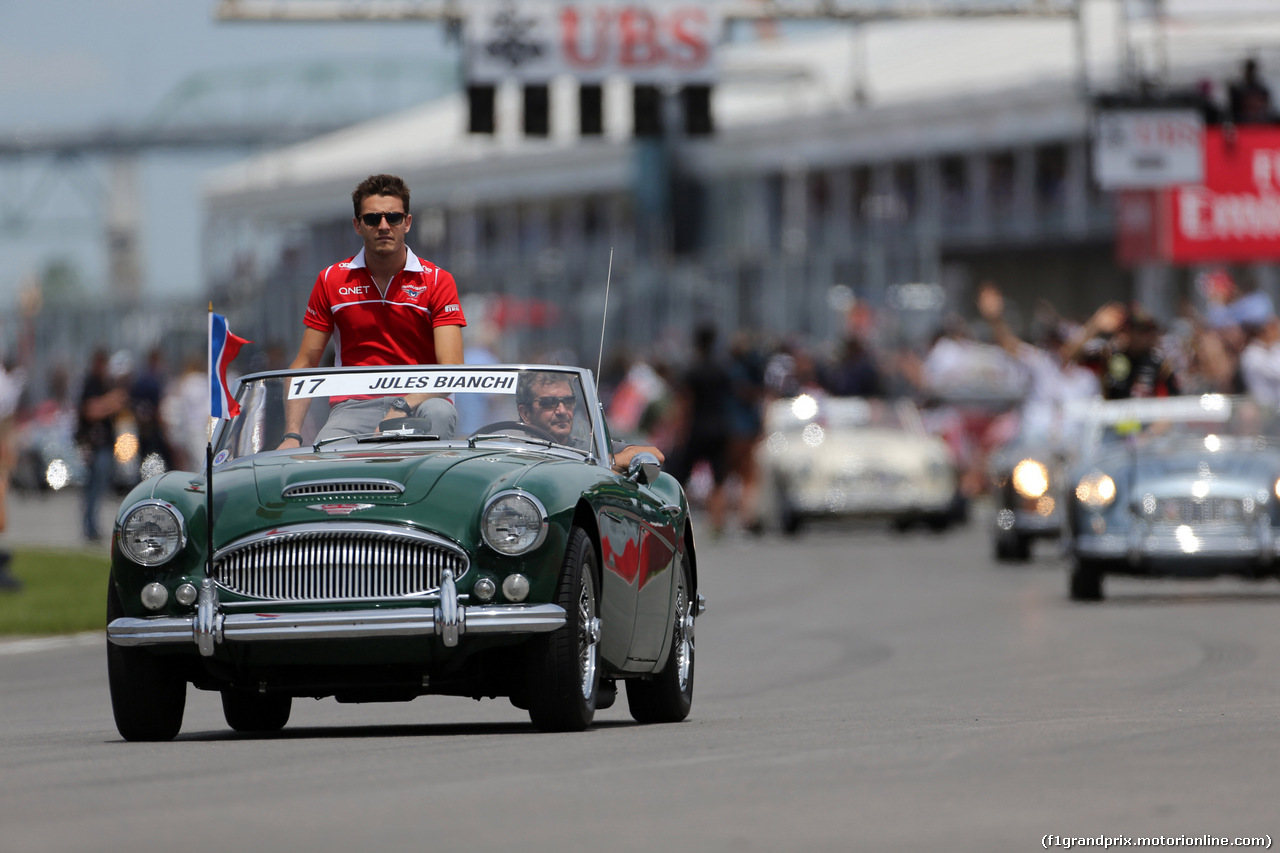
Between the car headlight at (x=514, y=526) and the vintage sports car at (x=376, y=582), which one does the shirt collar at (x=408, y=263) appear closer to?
the vintage sports car at (x=376, y=582)

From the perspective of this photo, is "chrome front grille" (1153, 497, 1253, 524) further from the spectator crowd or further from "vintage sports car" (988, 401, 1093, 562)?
"vintage sports car" (988, 401, 1093, 562)

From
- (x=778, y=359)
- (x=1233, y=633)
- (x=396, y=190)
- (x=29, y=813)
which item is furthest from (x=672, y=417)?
(x=29, y=813)

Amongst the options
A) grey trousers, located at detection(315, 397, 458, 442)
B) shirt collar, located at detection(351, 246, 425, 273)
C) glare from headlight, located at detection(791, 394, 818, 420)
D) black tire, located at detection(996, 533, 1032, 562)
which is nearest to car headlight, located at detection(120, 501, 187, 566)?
grey trousers, located at detection(315, 397, 458, 442)

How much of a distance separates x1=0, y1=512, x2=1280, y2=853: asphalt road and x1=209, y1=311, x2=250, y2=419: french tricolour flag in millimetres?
1096

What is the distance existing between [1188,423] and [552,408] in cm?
860

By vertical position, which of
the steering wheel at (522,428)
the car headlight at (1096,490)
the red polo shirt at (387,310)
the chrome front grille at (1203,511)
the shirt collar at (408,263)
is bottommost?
the chrome front grille at (1203,511)

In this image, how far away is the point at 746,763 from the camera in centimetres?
725

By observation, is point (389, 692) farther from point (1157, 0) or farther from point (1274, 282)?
point (1274, 282)

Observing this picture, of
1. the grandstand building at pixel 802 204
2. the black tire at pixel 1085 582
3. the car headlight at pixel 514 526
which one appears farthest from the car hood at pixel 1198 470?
the grandstand building at pixel 802 204

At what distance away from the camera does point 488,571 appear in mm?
7953

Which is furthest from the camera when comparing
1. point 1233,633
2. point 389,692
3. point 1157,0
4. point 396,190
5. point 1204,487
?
point 1157,0

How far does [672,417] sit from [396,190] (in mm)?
23482

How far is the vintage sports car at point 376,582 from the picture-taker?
25.9 feet
